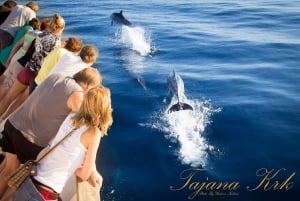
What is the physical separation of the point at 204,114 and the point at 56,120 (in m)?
6.93

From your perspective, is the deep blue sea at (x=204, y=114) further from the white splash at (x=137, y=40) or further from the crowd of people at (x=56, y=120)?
the crowd of people at (x=56, y=120)

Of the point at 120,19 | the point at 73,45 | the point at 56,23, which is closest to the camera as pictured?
the point at 73,45

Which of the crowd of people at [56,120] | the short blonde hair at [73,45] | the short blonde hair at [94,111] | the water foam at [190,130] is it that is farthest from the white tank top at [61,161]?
the water foam at [190,130]

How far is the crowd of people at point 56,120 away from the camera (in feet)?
10.7

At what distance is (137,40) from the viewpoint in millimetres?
20281


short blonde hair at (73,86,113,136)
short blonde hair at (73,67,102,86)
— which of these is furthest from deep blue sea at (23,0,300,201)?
short blonde hair at (73,86,113,136)

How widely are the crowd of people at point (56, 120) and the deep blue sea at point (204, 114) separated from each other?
3242 millimetres

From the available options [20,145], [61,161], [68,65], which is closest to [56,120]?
[20,145]

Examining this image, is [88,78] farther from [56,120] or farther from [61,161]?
[61,161]

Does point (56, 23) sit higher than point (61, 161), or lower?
higher

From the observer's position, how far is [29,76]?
575 cm

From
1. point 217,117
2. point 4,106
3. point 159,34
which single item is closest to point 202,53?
point 159,34

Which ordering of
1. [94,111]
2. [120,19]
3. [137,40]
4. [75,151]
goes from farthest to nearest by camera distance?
[137,40] → [120,19] → [75,151] → [94,111]

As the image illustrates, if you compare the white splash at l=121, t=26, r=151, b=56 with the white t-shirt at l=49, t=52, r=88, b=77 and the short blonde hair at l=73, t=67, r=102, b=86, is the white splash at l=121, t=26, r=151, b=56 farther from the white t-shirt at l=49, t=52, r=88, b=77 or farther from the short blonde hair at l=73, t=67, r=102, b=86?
the short blonde hair at l=73, t=67, r=102, b=86
